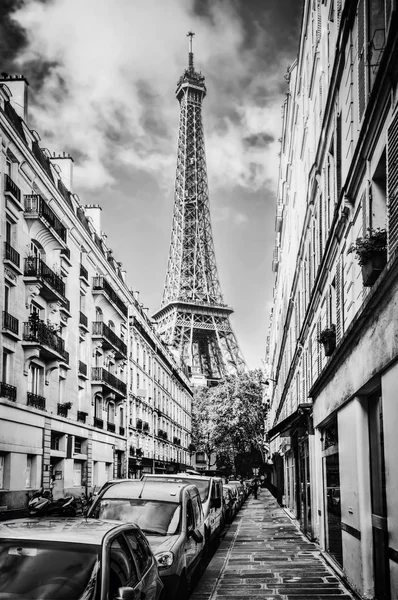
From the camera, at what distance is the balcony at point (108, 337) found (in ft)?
140

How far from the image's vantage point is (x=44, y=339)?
31.7 m

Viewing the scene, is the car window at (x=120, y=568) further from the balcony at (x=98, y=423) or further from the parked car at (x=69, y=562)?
the balcony at (x=98, y=423)

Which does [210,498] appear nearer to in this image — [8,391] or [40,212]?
[8,391]

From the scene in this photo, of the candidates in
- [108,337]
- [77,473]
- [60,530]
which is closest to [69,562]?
[60,530]

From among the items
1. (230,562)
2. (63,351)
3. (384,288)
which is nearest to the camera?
(384,288)

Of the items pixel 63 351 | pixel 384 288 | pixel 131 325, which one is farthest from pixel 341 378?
pixel 131 325

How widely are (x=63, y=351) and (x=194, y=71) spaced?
355 ft

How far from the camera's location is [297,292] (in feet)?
97.8

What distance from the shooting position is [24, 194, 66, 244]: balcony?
101 ft

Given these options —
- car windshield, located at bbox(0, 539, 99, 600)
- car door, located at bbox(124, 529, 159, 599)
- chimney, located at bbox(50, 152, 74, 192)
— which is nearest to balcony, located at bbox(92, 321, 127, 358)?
chimney, located at bbox(50, 152, 74, 192)

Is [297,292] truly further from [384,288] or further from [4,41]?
[384,288]

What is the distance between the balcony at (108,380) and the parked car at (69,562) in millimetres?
34788

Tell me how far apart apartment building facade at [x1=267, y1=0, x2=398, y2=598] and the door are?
2 cm

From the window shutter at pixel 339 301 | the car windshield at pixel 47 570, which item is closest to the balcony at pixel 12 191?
the window shutter at pixel 339 301
